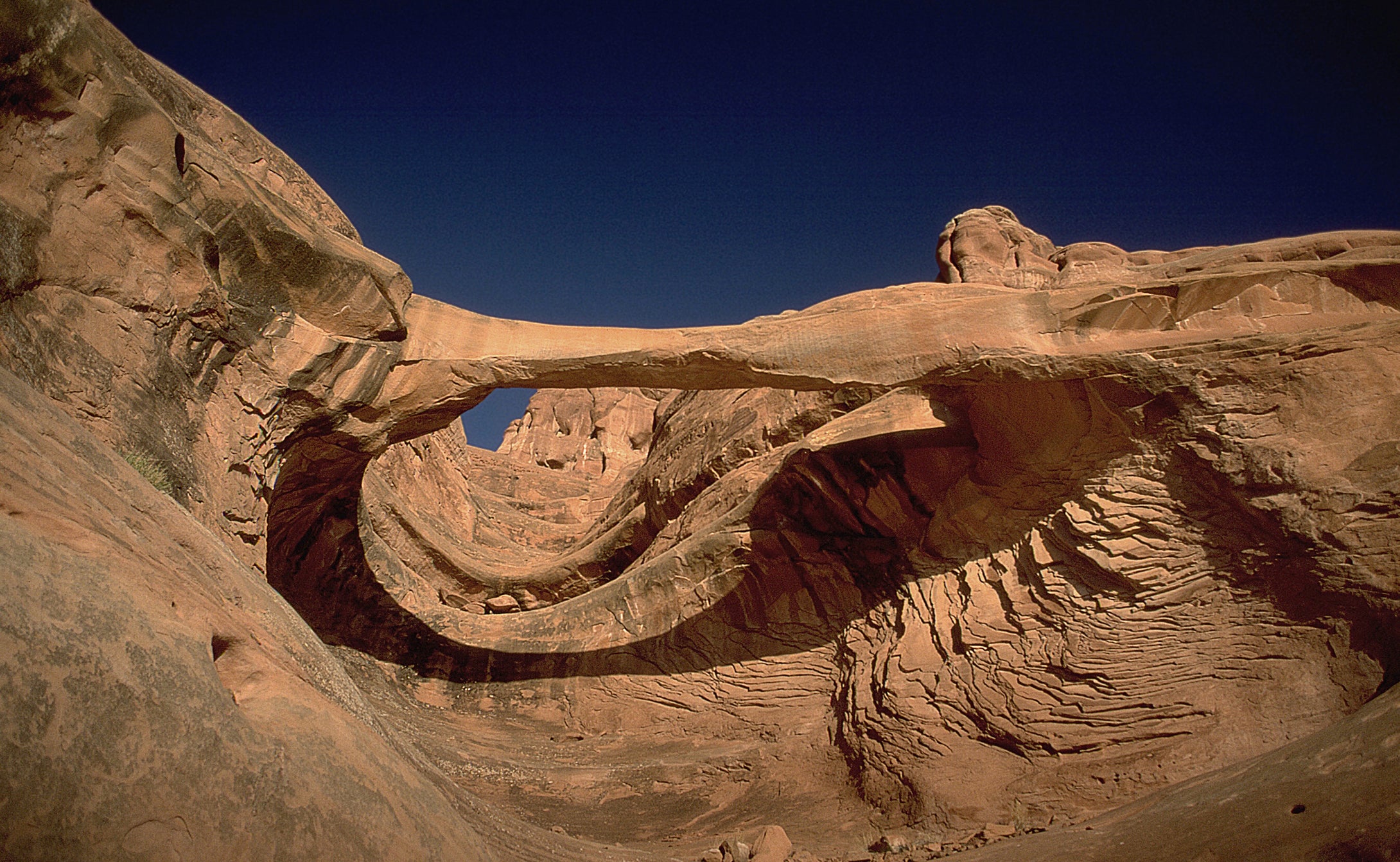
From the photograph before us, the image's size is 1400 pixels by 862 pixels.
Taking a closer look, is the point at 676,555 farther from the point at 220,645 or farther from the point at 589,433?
the point at 589,433

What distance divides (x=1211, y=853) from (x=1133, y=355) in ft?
10.7

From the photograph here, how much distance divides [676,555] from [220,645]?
625cm

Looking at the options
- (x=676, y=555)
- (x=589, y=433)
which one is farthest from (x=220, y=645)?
(x=589, y=433)

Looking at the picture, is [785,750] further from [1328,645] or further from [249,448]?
[249,448]

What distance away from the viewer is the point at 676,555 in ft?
27.7

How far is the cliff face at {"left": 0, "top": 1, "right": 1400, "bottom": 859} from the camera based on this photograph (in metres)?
2.13

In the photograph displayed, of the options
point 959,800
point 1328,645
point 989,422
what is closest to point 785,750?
point 959,800

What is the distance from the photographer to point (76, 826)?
160 cm

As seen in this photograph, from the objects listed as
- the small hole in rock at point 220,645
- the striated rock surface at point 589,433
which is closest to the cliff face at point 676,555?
the small hole in rock at point 220,645

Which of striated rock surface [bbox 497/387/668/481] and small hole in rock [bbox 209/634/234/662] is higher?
striated rock surface [bbox 497/387/668/481]

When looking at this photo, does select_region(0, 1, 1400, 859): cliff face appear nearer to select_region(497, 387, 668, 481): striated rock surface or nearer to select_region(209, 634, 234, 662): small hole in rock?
select_region(209, 634, 234, 662): small hole in rock

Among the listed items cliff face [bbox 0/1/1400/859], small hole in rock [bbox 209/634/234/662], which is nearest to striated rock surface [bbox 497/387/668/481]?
cliff face [bbox 0/1/1400/859]

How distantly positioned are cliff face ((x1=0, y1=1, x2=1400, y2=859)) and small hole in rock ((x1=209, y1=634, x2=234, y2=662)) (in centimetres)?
3

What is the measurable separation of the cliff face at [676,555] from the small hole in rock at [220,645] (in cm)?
3
